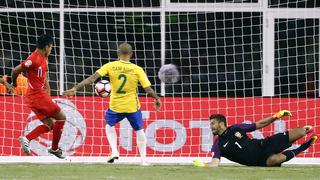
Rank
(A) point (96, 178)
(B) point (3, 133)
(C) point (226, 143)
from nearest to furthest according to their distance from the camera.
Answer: (A) point (96, 178) < (C) point (226, 143) < (B) point (3, 133)

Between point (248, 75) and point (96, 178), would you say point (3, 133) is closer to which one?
point (248, 75)

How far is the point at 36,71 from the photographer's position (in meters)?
14.5

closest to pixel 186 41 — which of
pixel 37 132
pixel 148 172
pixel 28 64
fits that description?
pixel 37 132

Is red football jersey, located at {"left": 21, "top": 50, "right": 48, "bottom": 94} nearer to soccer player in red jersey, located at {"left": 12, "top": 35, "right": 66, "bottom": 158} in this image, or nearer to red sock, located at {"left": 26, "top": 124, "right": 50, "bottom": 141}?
soccer player in red jersey, located at {"left": 12, "top": 35, "right": 66, "bottom": 158}

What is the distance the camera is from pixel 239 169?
14133 mm

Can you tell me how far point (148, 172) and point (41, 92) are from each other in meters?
2.20

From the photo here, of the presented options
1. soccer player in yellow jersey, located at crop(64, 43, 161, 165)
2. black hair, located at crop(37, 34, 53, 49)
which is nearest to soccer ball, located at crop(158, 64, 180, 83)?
soccer player in yellow jersey, located at crop(64, 43, 161, 165)

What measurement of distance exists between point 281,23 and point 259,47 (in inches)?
23.1

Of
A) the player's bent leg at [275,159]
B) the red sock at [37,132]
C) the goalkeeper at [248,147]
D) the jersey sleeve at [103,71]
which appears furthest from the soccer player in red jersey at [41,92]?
the player's bent leg at [275,159]

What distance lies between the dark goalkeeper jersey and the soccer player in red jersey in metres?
2.10

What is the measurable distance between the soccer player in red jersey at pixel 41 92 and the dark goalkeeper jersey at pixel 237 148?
2104mm

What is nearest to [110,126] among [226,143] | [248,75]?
[226,143]

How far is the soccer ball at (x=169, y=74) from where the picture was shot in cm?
1870

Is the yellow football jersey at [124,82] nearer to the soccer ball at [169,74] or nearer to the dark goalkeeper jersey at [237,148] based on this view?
the dark goalkeeper jersey at [237,148]
